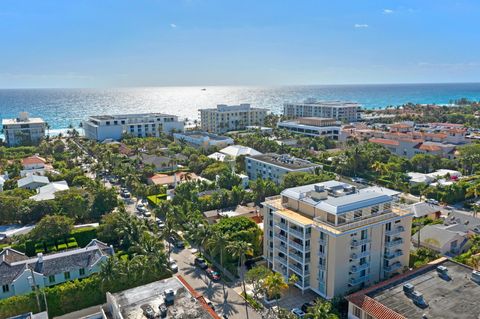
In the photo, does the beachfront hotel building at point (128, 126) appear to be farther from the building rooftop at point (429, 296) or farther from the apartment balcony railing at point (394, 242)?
the building rooftop at point (429, 296)

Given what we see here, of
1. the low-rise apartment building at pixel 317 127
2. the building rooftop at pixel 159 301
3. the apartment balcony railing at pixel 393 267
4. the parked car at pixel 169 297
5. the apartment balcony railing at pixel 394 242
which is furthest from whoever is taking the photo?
the low-rise apartment building at pixel 317 127

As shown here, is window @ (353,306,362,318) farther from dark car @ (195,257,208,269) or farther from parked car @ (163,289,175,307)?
dark car @ (195,257,208,269)

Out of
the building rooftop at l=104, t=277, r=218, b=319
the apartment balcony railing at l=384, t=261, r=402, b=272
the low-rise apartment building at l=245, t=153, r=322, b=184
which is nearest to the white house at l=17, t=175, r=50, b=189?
the low-rise apartment building at l=245, t=153, r=322, b=184

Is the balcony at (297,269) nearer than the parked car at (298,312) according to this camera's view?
No

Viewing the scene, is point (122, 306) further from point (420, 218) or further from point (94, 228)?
point (420, 218)

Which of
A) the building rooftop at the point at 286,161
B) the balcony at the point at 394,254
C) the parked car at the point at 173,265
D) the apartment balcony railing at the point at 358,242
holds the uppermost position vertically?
the building rooftop at the point at 286,161

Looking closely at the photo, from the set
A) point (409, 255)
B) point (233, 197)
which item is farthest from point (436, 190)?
point (233, 197)

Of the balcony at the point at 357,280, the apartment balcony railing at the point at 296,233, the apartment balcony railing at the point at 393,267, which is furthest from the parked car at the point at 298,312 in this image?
the apartment balcony railing at the point at 393,267
